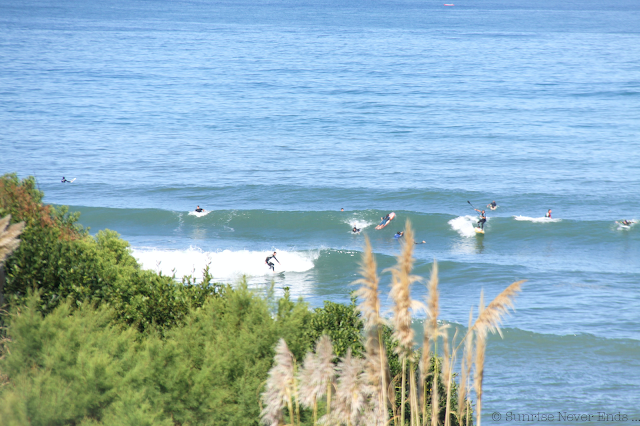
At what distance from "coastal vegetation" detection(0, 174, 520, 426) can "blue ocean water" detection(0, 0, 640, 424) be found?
4.42 feet

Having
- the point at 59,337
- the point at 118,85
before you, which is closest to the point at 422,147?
the point at 59,337

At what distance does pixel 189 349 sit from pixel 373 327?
438 cm

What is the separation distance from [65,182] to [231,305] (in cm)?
3418

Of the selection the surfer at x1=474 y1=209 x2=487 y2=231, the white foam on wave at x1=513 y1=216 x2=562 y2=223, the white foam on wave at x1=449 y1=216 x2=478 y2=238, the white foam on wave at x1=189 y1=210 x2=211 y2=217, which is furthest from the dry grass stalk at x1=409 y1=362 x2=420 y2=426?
the white foam on wave at x1=189 y1=210 x2=211 y2=217

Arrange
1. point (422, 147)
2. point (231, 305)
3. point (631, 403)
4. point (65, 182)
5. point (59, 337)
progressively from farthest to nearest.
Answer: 1. point (422, 147)
2. point (65, 182)
3. point (631, 403)
4. point (231, 305)
5. point (59, 337)

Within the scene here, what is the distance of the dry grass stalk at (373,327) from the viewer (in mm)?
4880

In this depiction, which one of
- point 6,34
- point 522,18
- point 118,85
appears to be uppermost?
point 522,18

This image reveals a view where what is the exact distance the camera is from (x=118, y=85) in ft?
255

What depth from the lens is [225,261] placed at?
28.4m

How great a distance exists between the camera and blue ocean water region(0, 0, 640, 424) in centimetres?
2097

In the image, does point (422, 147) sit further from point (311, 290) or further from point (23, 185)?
point (23, 185)

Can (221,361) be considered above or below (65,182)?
below

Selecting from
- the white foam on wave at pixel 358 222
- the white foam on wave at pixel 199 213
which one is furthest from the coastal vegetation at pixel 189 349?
the white foam on wave at pixel 358 222

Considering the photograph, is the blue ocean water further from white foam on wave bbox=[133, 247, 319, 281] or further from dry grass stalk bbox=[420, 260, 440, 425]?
dry grass stalk bbox=[420, 260, 440, 425]
